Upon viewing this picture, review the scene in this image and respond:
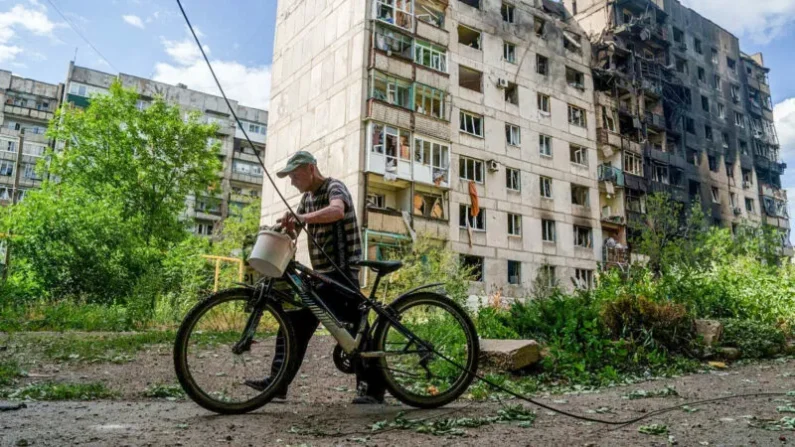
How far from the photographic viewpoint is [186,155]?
30.2 metres

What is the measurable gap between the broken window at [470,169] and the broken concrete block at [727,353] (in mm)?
21036

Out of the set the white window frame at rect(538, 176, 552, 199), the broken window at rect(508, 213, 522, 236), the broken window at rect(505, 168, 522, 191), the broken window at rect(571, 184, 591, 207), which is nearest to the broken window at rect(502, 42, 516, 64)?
the broken window at rect(505, 168, 522, 191)

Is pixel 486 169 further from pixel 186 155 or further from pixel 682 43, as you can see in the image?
pixel 682 43

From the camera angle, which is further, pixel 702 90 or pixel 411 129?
pixel 702 90

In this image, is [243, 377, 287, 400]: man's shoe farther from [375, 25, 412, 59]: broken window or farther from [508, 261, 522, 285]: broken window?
[508, 261, 522, 285]: broken window

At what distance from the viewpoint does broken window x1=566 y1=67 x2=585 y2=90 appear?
3659 centimetres

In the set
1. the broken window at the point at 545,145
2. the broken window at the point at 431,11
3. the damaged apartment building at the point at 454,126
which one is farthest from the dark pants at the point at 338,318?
the broken window at the point at 545,145

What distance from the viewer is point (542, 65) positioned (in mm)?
35281

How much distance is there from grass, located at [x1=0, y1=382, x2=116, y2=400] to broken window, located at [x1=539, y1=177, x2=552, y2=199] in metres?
30.6

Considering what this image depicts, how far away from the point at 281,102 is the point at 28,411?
30.8 metres

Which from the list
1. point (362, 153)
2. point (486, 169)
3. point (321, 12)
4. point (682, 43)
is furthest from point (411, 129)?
point (682, 43)

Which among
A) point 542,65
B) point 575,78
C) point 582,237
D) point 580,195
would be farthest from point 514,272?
point 575,78

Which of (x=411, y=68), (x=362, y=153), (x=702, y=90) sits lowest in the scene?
(x=362, y=153)

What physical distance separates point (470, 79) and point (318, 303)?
1178 inches
